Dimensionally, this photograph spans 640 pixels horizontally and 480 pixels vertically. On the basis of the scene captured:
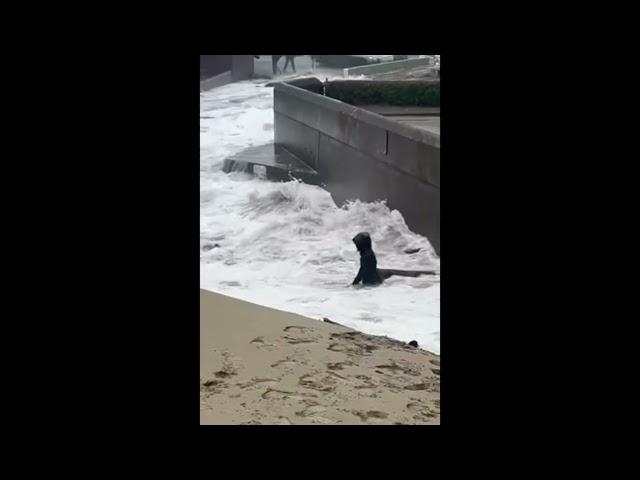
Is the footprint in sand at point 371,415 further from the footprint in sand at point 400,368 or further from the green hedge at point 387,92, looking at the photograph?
the green hedge at point 387,92

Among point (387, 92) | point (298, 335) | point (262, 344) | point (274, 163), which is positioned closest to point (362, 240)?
point (298, 335)

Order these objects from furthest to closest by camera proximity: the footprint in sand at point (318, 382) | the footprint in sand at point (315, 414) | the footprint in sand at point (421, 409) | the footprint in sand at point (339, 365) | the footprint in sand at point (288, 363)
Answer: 1. the footprint in sand at point (339, 365)
2. the footprint in sand at point (288, 363)
3. the footprint in sand at point (318, 382)
4. the footprint in sand at point (421, 409)
5. the footprint in sand at point (315, 414)

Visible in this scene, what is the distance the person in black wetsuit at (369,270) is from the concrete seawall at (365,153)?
59cm

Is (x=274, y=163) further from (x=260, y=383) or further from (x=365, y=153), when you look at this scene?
(x=260, y=383)

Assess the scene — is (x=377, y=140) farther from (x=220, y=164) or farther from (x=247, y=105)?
(x=247, y=105)

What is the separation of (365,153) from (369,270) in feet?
10.4

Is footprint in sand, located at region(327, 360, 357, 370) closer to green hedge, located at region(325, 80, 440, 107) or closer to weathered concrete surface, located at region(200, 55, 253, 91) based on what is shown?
green hedge, located at region(325, 80, 440, 107)

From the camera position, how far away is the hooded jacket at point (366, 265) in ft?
28.2

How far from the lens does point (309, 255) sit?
36.7ft

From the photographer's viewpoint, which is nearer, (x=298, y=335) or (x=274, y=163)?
(x=298, y=335)

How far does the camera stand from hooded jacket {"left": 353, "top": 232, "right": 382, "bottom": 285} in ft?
28.2

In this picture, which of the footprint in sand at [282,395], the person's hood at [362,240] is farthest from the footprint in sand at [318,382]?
the person's hood at [362,240]

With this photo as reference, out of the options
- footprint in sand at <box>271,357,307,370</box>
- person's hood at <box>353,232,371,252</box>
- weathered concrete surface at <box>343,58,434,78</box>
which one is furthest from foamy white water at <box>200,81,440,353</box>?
weathered concrete surface at <box>343,58,434,78</box>

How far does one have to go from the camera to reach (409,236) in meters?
10.9
